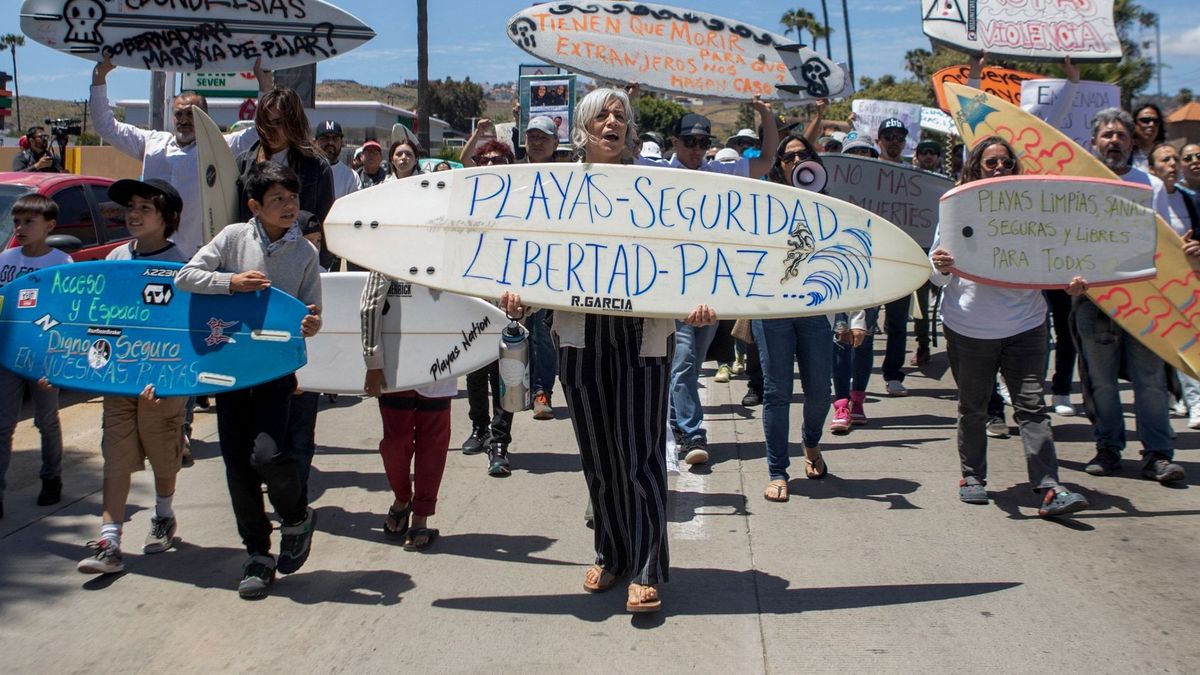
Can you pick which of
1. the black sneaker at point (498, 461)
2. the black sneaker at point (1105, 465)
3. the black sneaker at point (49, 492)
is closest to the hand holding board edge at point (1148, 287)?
the black sneaker at point (1105, 465)

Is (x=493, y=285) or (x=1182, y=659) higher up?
(x=493, y=285)

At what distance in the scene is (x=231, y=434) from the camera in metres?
4.25

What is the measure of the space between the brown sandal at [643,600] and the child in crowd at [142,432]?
6.94ft

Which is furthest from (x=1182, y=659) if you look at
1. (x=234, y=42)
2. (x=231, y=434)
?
(x=234, y=42)

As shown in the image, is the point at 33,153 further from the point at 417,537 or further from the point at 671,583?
the point at 671,583

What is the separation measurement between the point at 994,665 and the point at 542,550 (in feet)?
6.68

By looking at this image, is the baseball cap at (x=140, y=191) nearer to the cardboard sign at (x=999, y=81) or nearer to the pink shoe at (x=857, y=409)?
the pink shoe at (x=857, y=409)

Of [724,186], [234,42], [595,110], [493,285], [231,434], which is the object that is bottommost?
[231,434]

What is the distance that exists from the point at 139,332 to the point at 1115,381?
513 centimetres

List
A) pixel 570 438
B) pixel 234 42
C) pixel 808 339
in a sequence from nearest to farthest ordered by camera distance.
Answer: pixel 808 339 < pixel 234 42 < pixel 570 438

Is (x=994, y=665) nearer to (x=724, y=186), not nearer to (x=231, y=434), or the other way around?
(x=724, y=186)

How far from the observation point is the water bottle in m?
4.27

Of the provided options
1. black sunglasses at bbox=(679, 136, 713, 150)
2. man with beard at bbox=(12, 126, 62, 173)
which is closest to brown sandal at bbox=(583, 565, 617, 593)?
black sunglasses at bbox=(679, 136, 713, 150)

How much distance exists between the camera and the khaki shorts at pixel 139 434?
4527mm
